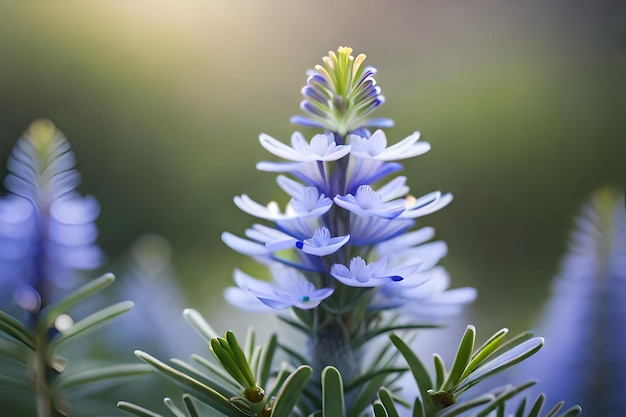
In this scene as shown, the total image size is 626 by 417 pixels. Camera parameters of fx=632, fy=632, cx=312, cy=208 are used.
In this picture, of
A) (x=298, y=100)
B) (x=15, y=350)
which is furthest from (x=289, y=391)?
(x=298, y=100)

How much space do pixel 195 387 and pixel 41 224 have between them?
0.12 metres

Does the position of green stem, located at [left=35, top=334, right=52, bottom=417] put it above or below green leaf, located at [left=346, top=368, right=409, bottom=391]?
above

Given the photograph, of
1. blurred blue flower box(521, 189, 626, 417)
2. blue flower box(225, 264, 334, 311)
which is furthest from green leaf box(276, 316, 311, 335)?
blurred blue flower box(521, 189, 626, 417)

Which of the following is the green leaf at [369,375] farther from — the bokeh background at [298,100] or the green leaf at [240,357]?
the bokeh background at [298,100]

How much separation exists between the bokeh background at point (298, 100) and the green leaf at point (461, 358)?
1.31ft

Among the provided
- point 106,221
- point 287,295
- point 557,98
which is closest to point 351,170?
point 287,295

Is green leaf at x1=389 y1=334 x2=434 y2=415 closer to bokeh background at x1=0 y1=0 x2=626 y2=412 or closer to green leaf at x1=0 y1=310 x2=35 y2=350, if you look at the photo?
green leaf at x1=0 y1=310 x2=35 y2=350

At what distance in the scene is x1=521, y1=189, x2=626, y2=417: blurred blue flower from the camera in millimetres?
306

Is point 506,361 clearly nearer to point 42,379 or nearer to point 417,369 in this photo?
point 417,369

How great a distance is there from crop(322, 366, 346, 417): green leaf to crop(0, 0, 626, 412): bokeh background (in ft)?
1.30

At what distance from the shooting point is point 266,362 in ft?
0.75

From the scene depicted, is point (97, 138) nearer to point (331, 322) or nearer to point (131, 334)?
point (131, 334)

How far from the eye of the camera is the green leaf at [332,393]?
0.18 meters

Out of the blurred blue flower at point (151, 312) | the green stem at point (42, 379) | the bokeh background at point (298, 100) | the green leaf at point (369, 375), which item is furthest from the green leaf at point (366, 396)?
the bokeh background at point (298, 100)
